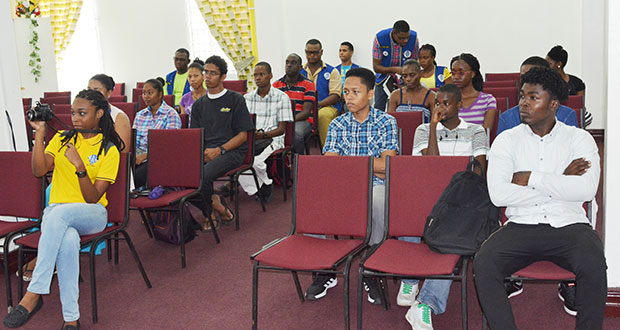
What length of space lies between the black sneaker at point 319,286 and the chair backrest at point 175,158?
1243 millimetres

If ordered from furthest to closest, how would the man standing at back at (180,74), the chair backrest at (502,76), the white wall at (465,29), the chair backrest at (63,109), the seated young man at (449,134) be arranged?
the white wall at (465,29) → the man standing at back at (180,74) → the chair backrest at (502,76) → the chair backrest at (63,109) → the seated young man at (449,134)

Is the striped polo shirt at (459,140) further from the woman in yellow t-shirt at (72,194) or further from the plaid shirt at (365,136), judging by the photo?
the woman in yellow t-shirt at (72,194)

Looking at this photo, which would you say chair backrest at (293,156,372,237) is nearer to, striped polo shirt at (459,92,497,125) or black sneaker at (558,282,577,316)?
black sneaker at (558,282,577,316)

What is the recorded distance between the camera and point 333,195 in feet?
10.3

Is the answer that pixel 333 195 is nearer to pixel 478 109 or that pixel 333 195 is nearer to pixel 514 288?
pixel 514 288

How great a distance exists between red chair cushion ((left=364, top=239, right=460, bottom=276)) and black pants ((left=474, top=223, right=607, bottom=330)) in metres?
0.14

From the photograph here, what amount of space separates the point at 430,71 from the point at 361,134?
291cm

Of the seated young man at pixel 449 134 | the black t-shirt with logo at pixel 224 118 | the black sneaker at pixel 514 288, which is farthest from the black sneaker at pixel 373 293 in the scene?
the black t-shirt with logo at pixel 224 118

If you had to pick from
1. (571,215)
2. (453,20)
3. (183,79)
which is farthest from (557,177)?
(453,20)

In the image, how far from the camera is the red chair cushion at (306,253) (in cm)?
274

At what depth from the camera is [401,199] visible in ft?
10.1

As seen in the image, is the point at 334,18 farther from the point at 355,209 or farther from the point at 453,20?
the point at 355,209

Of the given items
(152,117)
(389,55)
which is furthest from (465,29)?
(152,117)

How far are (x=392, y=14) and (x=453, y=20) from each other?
34.9 inches
